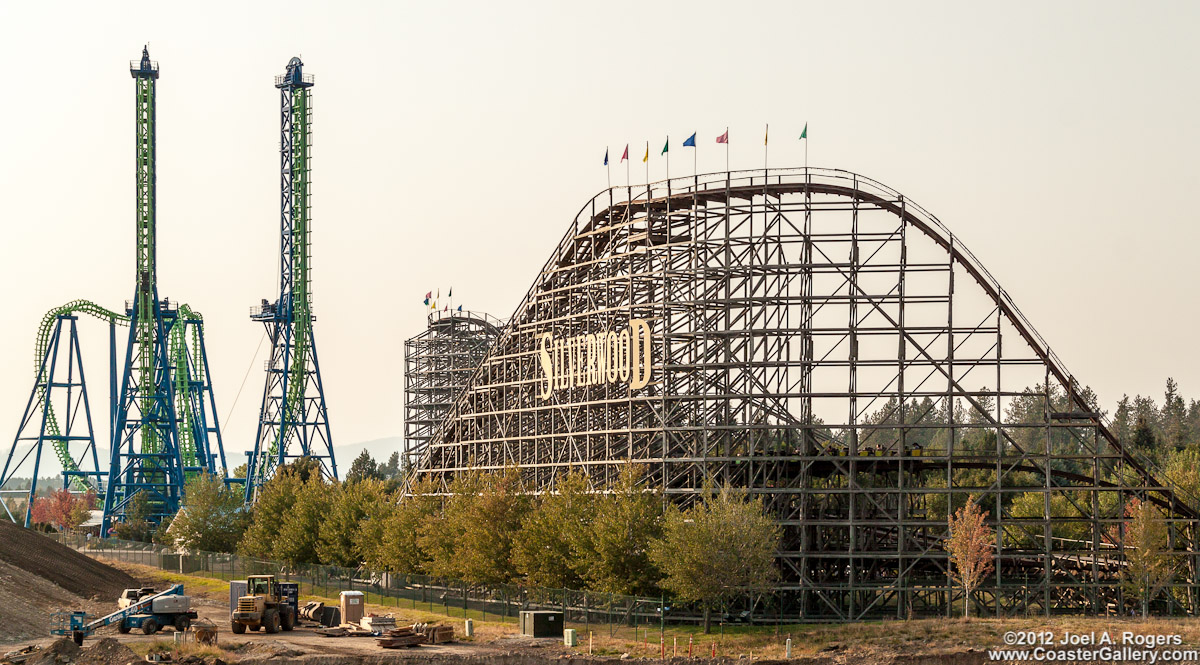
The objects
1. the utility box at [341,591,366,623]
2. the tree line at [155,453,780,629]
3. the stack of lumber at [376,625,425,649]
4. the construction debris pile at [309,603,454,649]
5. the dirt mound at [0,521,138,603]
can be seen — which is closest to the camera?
the stack of lumber at [376,625,425,649]

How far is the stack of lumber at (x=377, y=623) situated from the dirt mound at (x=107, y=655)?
10.6 metres

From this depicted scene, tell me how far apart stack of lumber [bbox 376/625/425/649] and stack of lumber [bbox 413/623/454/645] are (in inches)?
13.6

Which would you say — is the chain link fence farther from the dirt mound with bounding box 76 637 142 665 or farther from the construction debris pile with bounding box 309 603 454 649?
the dirt mound with bounding box 76 637 142 665

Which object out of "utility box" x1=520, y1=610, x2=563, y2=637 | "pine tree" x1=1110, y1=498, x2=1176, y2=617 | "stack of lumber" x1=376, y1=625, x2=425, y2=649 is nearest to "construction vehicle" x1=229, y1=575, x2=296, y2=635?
"stack of lumber" x1=376, y1=625, x2=425, y2=649

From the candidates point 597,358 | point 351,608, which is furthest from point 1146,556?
point 351,608

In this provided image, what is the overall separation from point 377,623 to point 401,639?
18.1ft

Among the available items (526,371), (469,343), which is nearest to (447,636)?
(526,371)

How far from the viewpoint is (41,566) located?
7375 centimetres

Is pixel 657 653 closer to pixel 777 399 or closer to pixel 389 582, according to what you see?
pixel 777 399

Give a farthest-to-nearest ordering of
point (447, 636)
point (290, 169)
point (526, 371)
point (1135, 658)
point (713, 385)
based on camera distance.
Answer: point (290, 169) < point (526, 371) < point (713, 385) < point (447, 636) < point (1135, 658)

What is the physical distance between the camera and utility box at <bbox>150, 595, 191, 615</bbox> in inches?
2306

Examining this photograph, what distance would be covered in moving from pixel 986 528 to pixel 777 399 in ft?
32.4

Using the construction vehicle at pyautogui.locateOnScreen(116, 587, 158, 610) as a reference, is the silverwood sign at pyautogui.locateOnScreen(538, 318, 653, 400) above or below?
above

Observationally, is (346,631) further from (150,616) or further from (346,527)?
(346,527)
